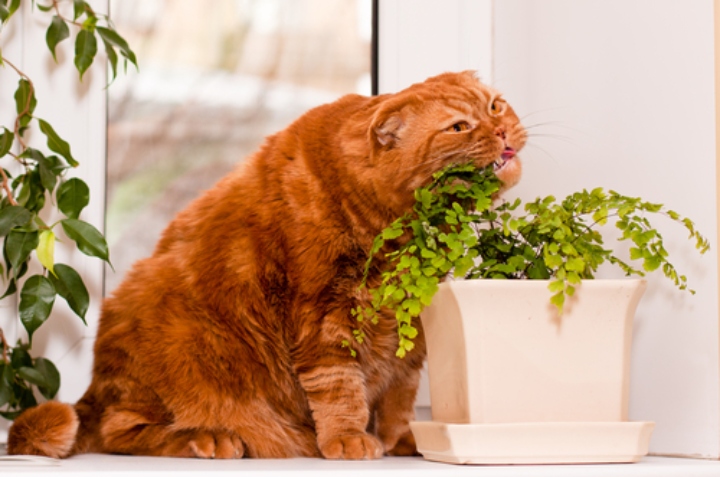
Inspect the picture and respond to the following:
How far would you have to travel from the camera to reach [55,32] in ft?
5.02

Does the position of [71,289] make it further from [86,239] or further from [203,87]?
[203,87]

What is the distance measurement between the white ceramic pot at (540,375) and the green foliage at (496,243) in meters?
0.04

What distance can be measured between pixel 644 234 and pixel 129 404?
0.85 metres

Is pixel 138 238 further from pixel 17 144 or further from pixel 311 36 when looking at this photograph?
pixel 311 36

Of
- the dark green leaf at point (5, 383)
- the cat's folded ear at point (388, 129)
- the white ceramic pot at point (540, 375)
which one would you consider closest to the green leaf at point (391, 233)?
the white ceramic pot at point (540, 375)

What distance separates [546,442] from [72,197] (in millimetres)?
918

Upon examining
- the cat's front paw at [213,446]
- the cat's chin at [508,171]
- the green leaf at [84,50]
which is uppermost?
the green leaf at [84,50]

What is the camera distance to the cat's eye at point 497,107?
1317 mm

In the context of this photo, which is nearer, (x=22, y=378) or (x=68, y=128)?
(x=22, y=378)

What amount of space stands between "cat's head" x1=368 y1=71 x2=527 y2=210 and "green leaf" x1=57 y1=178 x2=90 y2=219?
1.77 ft

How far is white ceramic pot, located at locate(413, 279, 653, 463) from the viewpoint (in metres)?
1.04

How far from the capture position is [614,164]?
1378 millimetres

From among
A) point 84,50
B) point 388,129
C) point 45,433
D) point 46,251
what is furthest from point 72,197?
point 388,129

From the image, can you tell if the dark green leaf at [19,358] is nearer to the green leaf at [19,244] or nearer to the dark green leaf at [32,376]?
the dark green leaf at [32,376]
